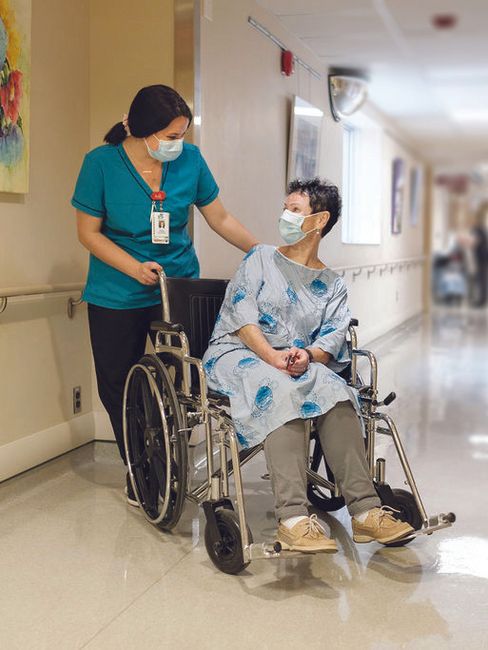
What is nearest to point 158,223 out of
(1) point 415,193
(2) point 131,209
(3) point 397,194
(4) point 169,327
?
(2) point 131,209

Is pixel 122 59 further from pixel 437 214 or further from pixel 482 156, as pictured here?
pixel 437 214

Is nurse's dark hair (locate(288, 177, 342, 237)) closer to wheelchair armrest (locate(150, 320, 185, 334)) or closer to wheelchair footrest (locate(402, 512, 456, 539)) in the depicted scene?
wheelchair armrest (locate(150, 320, 185, 334))

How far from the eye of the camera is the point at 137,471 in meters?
2.96

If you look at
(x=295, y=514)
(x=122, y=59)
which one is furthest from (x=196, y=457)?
(x=122, y=59)

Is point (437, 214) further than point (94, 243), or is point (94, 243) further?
point (437, 214)

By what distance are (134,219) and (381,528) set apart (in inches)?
52.6

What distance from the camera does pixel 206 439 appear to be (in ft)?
8.43

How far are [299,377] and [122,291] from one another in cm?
83

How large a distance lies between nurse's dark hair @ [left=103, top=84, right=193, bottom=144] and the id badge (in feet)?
0.88

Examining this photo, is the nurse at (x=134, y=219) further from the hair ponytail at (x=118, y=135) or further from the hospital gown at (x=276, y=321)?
the hospital gown at (x=276, y=321)

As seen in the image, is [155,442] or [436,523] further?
[155,442]

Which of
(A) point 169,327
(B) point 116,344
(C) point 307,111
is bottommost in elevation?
(B) point 116,344

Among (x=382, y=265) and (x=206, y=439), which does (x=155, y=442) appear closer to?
(x=206, y=439)

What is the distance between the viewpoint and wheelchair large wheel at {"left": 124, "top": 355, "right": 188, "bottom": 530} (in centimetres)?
260
